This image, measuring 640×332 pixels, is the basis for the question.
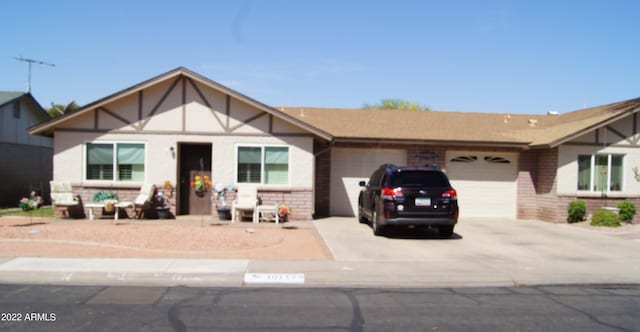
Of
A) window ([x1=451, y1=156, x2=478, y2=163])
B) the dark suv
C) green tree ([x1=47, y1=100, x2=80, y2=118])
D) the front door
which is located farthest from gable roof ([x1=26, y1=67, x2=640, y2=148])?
green tree ([x1=47, y1=100, x2=80, y2=118])

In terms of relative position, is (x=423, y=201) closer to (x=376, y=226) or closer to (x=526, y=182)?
(x=376, y=226)

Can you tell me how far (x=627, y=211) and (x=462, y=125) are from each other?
248 inches

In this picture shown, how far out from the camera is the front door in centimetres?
1645

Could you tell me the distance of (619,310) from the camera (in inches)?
268

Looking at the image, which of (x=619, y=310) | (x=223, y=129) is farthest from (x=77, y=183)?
(x=619, y=310)

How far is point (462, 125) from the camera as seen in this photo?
776 inches

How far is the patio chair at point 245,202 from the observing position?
1509cm

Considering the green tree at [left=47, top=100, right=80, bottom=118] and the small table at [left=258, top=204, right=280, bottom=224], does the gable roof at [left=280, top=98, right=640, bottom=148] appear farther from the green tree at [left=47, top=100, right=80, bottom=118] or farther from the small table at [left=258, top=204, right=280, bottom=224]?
the green tree at [left=47, top=100, right=80, bottom=118]

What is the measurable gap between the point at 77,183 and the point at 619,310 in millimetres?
14459

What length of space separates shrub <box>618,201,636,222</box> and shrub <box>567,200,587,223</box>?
111 cm

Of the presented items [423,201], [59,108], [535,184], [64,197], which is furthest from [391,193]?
[59,108]

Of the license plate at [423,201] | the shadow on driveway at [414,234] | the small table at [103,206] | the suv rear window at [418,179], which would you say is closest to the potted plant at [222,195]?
the small table at [103,206]

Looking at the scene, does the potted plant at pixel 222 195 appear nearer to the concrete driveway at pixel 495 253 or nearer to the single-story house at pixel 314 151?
the single-story house at pixel 314 151

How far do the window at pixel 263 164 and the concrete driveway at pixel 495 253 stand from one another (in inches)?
82.5
